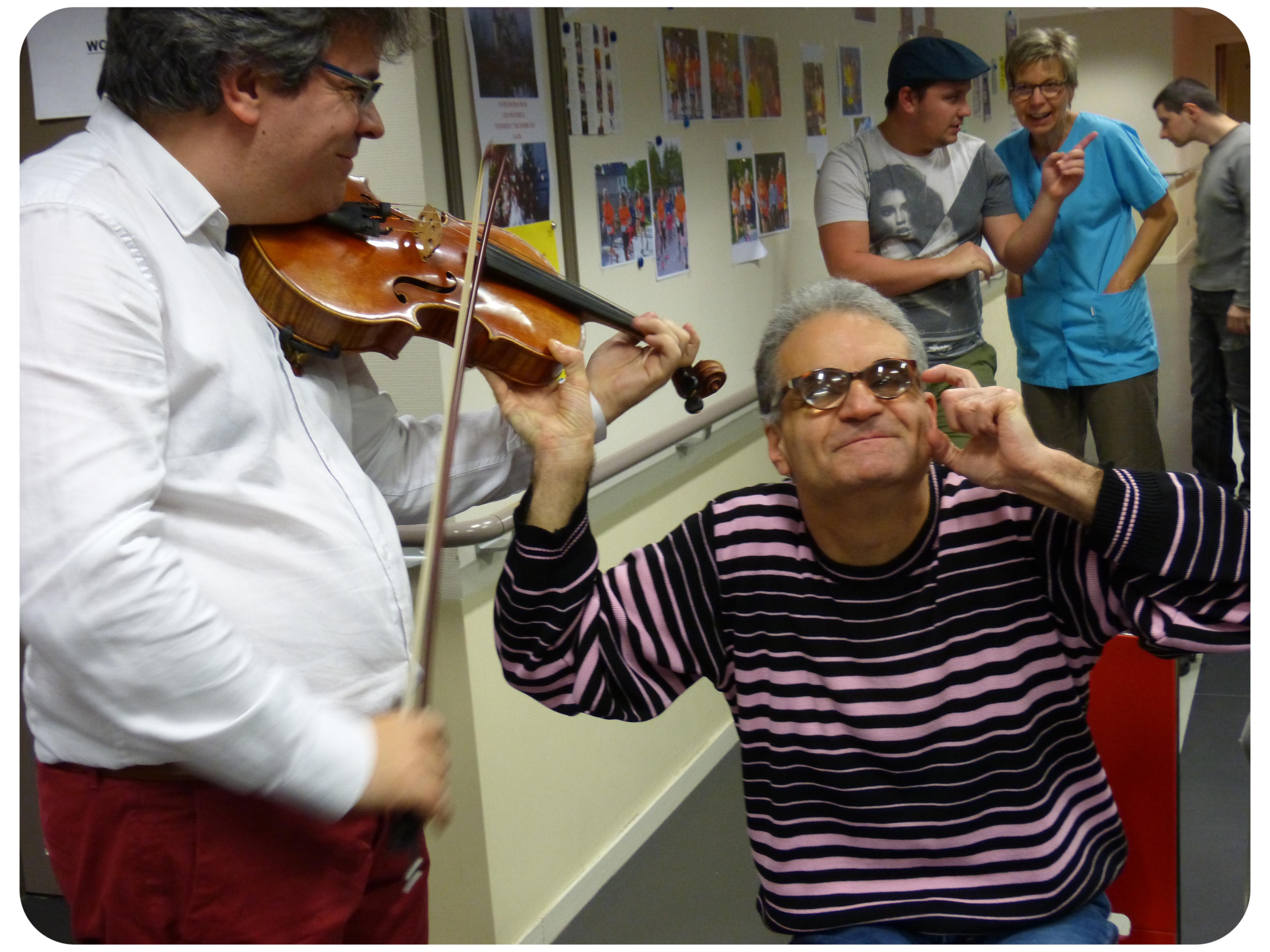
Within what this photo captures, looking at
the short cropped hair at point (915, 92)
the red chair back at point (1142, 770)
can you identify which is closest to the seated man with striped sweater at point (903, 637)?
the red chair back at point (1142, 770)

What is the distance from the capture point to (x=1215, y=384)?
4.21 m

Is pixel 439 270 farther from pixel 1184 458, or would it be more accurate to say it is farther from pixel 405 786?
pixel 1184 458

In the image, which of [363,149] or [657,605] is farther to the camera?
[363,149]

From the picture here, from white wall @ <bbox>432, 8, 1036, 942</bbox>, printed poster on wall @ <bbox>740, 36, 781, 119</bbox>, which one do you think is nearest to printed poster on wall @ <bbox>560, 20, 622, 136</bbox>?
white wall @ <bbox>432, 8, 1036, 942</bbox>

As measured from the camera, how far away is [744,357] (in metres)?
3.33

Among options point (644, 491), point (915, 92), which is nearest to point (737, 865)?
point (644, 491)

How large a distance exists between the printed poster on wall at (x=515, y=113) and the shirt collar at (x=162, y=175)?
91 centimetres

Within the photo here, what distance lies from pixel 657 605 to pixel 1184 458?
14.4ft

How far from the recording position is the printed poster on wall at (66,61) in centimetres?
183

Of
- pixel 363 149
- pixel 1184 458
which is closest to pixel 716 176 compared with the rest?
pixel 363 149

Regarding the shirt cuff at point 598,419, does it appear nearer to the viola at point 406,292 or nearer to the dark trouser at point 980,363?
the viola at point 406,292

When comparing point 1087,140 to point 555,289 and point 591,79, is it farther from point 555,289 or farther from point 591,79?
point 555,289

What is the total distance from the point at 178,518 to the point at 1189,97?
393 cm

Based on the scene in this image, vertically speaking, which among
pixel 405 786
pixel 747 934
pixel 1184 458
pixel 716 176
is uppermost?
pixel 716 176
